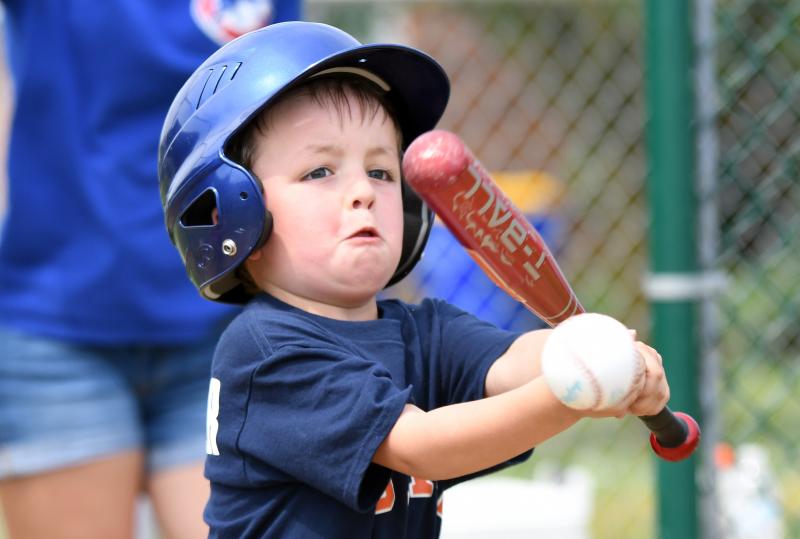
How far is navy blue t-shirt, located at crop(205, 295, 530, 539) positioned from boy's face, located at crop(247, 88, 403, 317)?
0.21 ft

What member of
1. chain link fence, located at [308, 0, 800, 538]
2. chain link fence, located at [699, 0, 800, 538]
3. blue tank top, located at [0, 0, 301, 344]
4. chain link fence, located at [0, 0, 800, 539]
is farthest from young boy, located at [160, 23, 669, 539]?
chain link fence, located at [0, 0, 800, 539]

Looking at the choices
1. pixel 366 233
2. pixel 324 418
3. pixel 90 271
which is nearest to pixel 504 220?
pixel 366 233

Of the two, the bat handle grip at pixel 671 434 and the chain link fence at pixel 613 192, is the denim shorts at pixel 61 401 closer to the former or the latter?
the bat handle grip at pixel 671 434

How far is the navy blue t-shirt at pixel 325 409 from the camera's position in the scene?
5.33 feet

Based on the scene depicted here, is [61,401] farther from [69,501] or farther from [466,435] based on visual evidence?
[466,435]

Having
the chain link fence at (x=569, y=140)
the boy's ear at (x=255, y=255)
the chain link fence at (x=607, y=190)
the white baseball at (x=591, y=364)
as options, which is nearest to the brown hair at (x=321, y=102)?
the boy's ear at (x=255, y=255)

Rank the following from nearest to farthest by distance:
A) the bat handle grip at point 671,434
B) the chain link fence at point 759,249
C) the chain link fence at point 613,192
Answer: the bat handle grip at point 671,434 → the chain link fence at point 759,249 → the chain link fence at point 613,192

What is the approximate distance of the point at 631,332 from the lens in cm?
149

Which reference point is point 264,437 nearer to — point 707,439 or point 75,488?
point 75,488

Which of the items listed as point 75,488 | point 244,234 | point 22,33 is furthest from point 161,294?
point 244,234

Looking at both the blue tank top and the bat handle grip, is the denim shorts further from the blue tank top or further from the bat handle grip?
the bat handle grip

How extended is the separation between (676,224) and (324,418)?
5.79 feet

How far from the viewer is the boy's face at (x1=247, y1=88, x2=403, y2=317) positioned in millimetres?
1748

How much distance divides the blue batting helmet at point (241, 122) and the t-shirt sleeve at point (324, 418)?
19 centimetres
